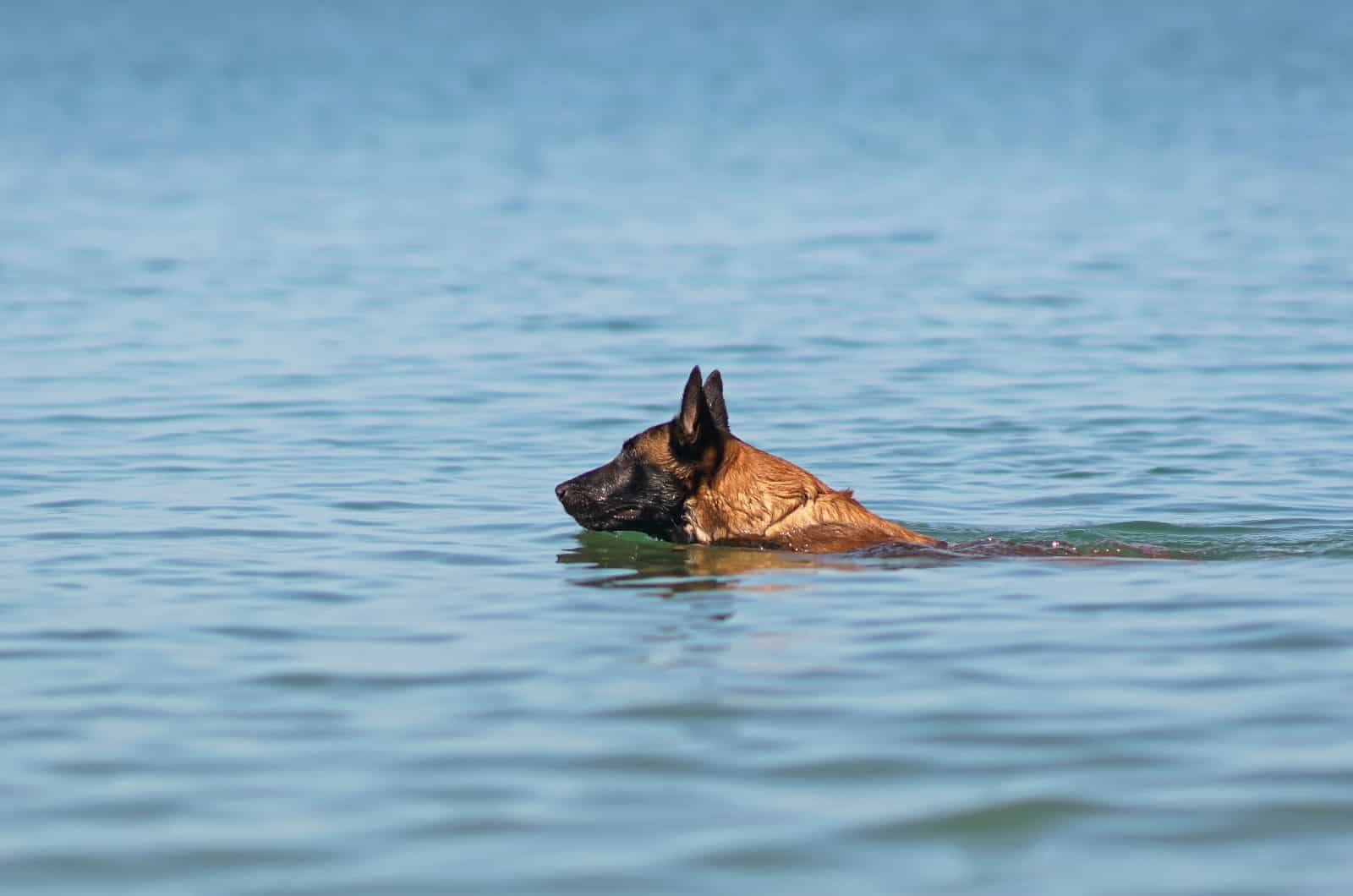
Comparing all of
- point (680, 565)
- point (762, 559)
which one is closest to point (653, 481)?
point (680, 565)

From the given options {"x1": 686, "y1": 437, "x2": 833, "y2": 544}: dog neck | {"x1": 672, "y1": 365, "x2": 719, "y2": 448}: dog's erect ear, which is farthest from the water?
{"x1": 672, "y1": 365, "x2": 719, "y2": 448}: dog's erect ear

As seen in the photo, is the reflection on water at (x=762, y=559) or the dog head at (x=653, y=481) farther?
the dog head at (x=653, y=481)

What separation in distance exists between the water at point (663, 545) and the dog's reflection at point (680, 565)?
4 centimetres

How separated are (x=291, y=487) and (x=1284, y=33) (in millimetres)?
79922

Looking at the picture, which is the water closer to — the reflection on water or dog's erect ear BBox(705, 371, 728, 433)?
the reflection on water

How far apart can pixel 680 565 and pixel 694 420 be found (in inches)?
30.9

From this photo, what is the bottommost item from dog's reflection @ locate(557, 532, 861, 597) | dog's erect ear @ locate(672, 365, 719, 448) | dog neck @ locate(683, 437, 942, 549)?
dog's reflection @ locate(557, 532, 861, 597)

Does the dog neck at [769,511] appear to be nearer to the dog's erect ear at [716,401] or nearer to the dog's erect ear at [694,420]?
the dog's erect ear at [716,401]

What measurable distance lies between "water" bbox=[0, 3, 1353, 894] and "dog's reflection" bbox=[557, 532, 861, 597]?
0.04 m

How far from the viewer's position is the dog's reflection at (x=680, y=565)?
1034 cm

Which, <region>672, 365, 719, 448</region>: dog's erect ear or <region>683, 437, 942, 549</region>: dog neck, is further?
<region>683, 437, 942, 549</region>: dog neck

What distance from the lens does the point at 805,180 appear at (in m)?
41.6

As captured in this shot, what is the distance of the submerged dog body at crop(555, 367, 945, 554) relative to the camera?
36.7ft

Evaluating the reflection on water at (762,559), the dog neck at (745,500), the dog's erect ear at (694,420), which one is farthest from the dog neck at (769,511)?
the dog's erect ear at (694,420)
